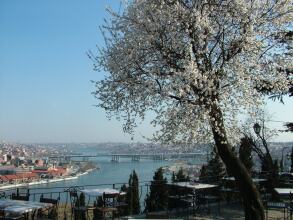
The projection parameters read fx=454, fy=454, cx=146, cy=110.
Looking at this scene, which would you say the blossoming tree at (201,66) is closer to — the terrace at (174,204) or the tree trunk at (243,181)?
the tree trunk at (243,181)

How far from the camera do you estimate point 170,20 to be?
917 cm

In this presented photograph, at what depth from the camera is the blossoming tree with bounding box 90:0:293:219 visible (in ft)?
29.1

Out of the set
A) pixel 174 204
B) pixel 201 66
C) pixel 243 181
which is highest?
pixel 201 66

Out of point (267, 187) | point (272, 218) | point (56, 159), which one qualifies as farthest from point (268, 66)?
point (56, 159)

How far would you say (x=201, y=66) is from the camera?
360 inches

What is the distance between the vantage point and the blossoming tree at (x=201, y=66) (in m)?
8.88

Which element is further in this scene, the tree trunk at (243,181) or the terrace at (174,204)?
the terrace at (174,204)

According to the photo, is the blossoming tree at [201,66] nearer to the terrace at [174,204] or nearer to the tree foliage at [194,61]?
the tree foliage at [194,61]

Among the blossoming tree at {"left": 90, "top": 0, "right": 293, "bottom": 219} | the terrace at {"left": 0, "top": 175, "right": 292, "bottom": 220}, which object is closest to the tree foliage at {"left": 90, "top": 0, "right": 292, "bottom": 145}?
the blossoming tree at {"left": 90, "top": 0, "right": 293, "bottom": 219}

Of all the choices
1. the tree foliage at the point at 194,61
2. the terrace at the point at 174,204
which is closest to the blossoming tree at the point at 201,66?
the tree foliage at the point at 194,61

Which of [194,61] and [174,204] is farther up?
[194,61]

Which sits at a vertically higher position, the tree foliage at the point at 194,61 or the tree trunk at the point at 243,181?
the tree foliage at the point at 194,61

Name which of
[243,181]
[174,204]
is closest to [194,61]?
[243,181]

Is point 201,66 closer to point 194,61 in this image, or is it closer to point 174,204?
point 194,61
